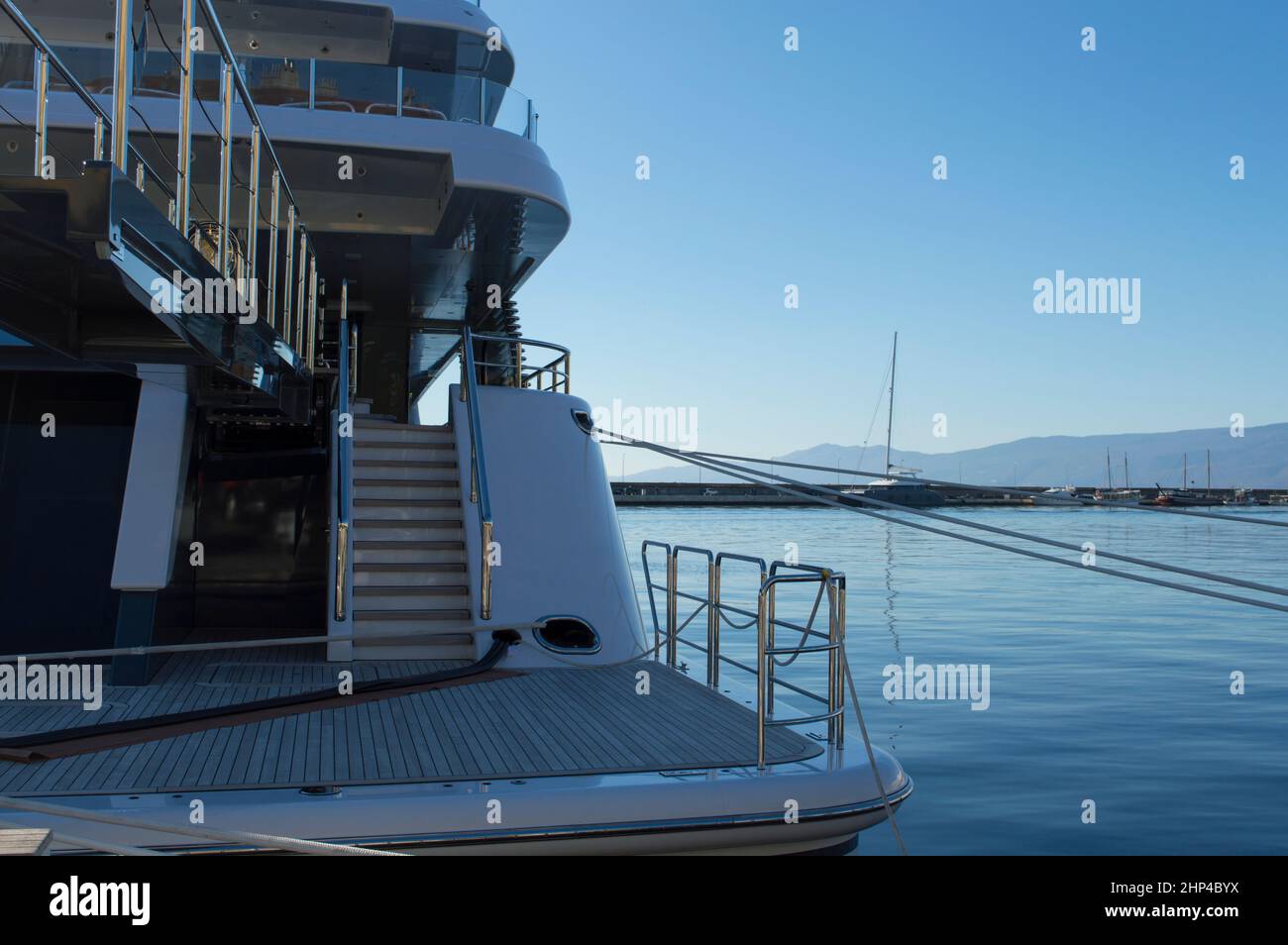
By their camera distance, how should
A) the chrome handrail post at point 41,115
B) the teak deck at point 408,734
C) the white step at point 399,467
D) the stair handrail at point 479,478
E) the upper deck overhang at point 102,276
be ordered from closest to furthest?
the upper deck overhang at point 102,276 < the chrome handrail post at point 41,115 < the teak deck at point 408,734 < the stair handrail at point 479,478 < the white step at point 399,467

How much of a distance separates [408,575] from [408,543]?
31 centimetres

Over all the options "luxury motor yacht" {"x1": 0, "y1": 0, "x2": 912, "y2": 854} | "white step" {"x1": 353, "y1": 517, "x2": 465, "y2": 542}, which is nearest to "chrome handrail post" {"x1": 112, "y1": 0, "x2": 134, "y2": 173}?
"luxury motor yacht" {"x1": 0, "y1": 0, "x2": 912, "y2": 854}

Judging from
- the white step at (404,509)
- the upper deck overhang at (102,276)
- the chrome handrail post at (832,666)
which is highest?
the upper deck overhang at (102,276)

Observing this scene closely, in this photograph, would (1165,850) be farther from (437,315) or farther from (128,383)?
(437,315)

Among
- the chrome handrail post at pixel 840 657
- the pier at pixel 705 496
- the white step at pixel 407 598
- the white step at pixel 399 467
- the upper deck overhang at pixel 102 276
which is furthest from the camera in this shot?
the pier at pixel 705 496

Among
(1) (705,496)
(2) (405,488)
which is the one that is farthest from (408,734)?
(1) (705,496)

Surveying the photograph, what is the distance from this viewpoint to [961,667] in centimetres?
1145

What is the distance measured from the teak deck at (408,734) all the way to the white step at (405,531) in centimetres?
130

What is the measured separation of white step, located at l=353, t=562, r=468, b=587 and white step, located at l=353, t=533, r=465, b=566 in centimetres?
7

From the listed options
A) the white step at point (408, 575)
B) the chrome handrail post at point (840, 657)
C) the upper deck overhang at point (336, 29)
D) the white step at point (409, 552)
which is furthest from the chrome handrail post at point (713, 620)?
the upper deck overhang at point (336, 29)

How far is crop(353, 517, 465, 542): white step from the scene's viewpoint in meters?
8.78

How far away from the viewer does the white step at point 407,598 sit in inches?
325

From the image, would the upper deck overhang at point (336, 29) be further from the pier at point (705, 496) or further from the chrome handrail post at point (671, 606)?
→ the pier at point (705, 496)

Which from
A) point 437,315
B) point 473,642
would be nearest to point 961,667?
point 473,642
